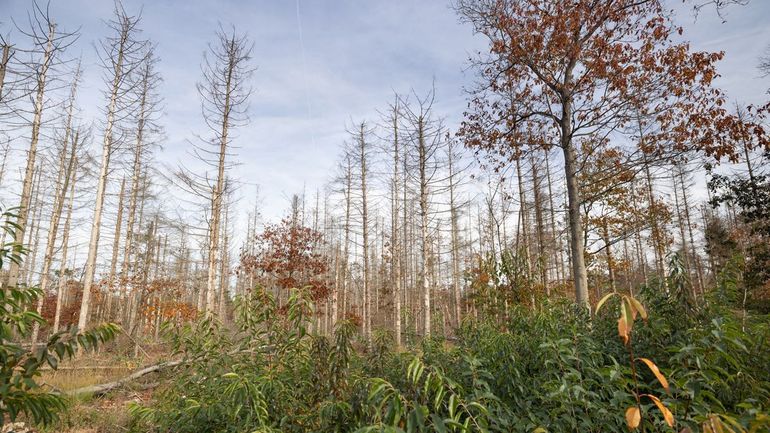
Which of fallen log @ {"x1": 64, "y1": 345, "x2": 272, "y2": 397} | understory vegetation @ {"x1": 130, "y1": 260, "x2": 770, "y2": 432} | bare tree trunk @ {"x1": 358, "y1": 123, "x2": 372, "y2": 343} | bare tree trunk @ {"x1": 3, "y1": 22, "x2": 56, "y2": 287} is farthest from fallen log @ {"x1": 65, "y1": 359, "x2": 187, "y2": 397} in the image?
bare tree trunk @ {"x1": 358, "y1": 123, "x2": 372, "y2": 343}

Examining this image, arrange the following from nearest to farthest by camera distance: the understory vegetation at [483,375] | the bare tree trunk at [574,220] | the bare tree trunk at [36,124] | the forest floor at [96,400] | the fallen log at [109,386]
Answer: the understory vegetation at [483,375] < the forest floor at [96,400] < the fallen log at [109,386] < the bare tree trunk at [574,220] < the bare tree trunk at [36,124]

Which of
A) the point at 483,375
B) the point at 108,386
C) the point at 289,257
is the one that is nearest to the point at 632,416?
the point at 483,375

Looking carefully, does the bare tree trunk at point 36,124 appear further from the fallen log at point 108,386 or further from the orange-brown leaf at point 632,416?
the orange-brown leaf at point 632,416

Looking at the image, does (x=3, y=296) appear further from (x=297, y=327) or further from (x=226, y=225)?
(x=226, y=225)

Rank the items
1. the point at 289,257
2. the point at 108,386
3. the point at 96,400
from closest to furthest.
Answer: the point at 96,400 → the point at 108,386 → the point at 289,257

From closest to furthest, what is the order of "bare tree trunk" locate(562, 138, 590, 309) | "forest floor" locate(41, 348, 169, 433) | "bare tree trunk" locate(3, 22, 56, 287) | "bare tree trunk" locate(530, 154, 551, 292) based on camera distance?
"forest floor" locate(41, 348, 169, 433), "bare tree trunk" locate(562, 138, 590, 309), "bare tree trunk" locate(530, 154, 551, 292), "bare tree trunk" locate(3, 22, 56, 287)

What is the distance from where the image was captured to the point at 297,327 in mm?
3709

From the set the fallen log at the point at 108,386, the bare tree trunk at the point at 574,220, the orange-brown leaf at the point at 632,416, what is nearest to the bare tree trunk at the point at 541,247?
the bare tree trunk at the point at 574,220

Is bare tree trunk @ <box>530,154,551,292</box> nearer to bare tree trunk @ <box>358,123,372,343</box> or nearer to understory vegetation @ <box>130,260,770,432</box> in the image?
understory vegetation @ <box>130,260,770,432</box>

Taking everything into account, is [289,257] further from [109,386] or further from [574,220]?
[574,220]

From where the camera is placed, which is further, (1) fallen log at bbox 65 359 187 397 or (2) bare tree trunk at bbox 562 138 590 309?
(2) bare tree trunk at bbox 562 138 590 309

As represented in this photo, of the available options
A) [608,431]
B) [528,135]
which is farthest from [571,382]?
[528,135]

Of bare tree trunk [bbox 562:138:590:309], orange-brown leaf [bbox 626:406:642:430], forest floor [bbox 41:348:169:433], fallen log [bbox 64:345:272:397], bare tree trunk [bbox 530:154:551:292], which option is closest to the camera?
orange-brown leaf [bbox 626:406:642:430]

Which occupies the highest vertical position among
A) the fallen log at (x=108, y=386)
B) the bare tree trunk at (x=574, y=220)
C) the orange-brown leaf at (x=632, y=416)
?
the bare tree trunk at (x=574, y=220)
